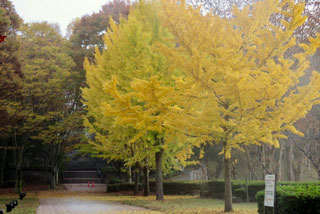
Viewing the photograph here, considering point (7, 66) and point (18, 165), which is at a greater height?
point (7, 66)

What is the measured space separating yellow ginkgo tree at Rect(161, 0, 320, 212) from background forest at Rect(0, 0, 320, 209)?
1.93ft

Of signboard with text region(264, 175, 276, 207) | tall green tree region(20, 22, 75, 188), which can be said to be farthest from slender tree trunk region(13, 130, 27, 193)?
signboard with text region(264, 175, 276, 207)

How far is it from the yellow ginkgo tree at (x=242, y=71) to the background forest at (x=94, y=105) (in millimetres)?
589

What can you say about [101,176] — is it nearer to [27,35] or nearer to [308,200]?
[27,35]

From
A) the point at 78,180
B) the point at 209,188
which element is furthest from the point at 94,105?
the point at 78,180

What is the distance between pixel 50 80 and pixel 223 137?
54.8 ft

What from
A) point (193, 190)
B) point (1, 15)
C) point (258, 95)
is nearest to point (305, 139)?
point (193, 190)

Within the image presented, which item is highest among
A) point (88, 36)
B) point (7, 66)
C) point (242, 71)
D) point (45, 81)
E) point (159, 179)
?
point (88, 36)

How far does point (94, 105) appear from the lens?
62.8ft

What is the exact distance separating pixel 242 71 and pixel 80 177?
103ft

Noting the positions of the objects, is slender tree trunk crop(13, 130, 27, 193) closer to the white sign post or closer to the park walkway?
the park walkway

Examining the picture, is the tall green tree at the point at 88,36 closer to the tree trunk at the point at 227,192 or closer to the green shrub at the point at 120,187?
the green shrub at the point at 120,187

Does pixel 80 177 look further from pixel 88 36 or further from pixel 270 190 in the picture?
pixel 270 190

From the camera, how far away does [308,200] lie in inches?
263
